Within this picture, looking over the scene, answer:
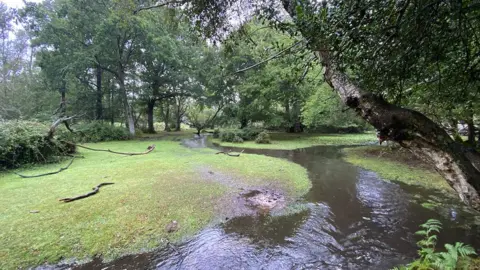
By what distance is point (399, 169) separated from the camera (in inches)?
274

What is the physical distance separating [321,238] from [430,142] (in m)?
2.14

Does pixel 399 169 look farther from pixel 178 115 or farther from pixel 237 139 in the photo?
pixel 178 115

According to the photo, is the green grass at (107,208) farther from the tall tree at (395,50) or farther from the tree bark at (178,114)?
the tree bark at (178,114)

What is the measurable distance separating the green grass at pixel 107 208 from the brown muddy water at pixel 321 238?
15.6 inches

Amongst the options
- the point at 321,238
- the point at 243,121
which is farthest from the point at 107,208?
the point at 243,121

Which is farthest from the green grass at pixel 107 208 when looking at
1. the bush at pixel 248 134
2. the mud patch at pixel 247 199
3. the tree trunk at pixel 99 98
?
the tree trunk at pixel 99 98

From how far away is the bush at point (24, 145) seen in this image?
641cm

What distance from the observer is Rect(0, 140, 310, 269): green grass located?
2879 mm

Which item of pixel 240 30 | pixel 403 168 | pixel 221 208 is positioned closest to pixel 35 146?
pixel 221 208

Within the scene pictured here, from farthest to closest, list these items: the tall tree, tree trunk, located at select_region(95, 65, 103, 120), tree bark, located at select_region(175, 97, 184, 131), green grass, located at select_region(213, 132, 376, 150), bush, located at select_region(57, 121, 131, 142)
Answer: tree bark, located at select_region(175, 97, 184, 131), tree trunk, located at select_region(95, 65, 103, 120), bush, located at select_region(57, 121, 131, 142), green grass, located at select_region(213, 132, 376, 150), the tall tree

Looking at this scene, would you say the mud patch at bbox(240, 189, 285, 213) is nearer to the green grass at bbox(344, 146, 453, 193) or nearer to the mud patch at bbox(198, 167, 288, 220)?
the mud patch at bbox(198, 167, 288, 220)

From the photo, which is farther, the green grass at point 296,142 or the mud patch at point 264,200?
the green grass at point 296,142

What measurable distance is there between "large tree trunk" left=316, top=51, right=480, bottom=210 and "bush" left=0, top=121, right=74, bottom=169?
30.6 feet

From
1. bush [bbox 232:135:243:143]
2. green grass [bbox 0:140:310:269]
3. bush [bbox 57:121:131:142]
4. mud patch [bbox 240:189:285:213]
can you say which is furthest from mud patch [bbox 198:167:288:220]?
bush [bbox 57:121:131:142]
